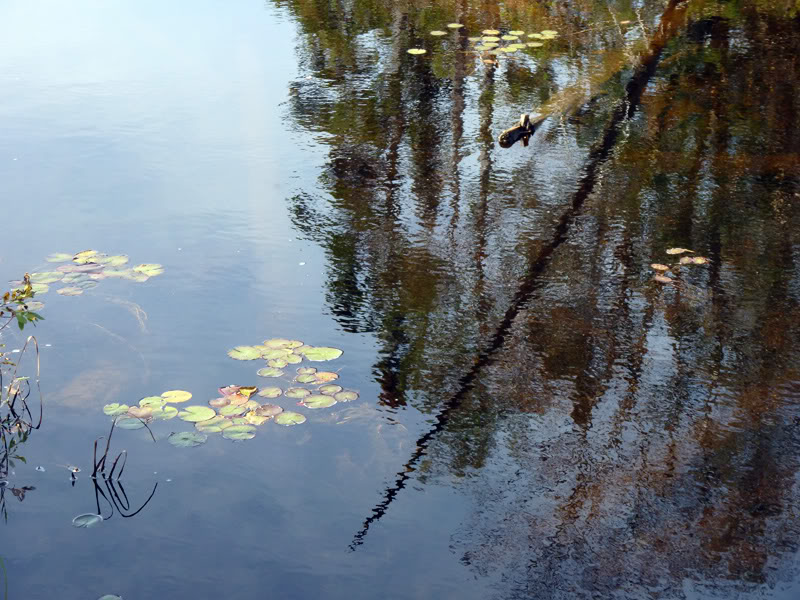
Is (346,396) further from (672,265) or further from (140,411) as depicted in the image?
(672,265)

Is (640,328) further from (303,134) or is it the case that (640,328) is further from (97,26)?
(97,26)

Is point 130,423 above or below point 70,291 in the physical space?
below

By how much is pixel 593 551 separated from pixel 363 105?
4.64 meters

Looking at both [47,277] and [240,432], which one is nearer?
[240,432]

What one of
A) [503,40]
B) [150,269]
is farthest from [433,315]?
[503,40]

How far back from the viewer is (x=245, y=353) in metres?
3.76

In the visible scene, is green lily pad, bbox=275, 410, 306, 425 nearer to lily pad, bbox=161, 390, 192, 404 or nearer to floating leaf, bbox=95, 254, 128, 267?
lily pad, bbox=161, 390, 192, 404

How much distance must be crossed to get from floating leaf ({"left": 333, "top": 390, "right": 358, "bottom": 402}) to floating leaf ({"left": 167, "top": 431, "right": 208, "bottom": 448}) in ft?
1.79

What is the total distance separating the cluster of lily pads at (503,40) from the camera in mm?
7883

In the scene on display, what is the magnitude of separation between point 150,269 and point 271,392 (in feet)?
4.48

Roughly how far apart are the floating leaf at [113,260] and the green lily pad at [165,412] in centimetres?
137

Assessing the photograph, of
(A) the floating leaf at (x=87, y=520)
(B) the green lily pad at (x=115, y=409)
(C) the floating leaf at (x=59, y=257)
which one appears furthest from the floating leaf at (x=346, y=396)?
(C) the floating leaf at (x=59, y=257)

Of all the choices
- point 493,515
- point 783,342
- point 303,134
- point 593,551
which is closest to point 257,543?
point 493,515

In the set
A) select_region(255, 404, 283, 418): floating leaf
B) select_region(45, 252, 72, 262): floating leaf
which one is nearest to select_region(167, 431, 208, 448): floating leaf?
select_region(255, 404, 283, 418): floating leaf
